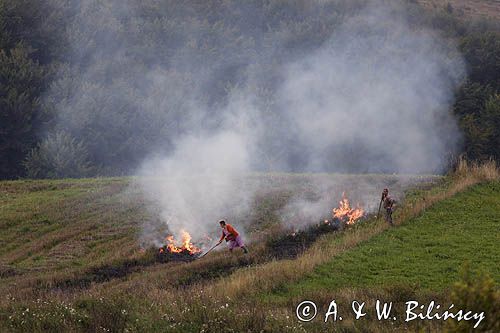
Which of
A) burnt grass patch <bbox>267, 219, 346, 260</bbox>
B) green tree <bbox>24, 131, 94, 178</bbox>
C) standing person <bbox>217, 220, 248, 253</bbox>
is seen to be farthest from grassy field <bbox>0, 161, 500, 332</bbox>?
green tree <bbox>24, 131, 94, 178</bbox>

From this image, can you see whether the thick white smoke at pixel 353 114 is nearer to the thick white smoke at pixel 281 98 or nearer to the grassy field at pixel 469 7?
the thick white smoke at pixel 281 98

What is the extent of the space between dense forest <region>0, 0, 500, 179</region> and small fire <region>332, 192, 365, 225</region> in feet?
99.9

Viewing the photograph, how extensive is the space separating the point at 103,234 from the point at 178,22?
5492 centimetres

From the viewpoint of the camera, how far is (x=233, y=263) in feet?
69.2

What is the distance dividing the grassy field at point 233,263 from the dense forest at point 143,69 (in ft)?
71.9

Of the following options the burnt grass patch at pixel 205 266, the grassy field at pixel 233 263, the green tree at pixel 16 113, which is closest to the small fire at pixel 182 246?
the burnt grass patch at pixel 205 266

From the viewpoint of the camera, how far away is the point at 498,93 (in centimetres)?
6419

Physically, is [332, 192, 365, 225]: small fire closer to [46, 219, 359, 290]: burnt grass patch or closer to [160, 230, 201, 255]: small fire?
[46, 219, 359, 290]: burnt grass patch

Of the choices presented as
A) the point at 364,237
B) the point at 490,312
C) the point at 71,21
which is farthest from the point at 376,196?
the point at 71,21

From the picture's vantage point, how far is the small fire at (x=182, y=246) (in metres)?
23.6

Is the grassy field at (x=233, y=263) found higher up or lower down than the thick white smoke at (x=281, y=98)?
lower down

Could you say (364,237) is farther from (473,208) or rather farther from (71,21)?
(71,21)

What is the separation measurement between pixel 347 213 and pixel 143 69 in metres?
46.1

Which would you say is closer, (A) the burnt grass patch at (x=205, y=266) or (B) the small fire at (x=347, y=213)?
(A) the burnt grass patch at (x=205, y=266)
